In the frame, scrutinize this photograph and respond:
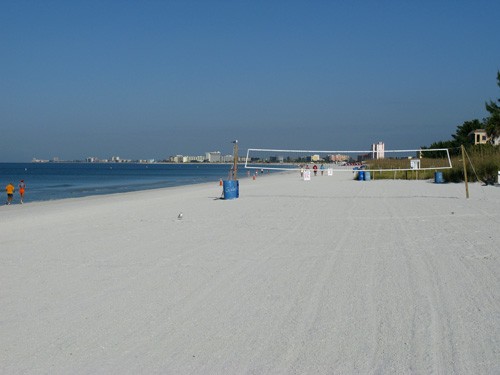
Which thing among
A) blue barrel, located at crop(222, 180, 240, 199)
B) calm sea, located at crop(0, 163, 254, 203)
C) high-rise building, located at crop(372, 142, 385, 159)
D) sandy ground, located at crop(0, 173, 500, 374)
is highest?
high-rise building, located at crop(372, 142, 385, 159)

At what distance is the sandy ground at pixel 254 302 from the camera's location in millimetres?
3502

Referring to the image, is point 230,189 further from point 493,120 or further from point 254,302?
point 493,120

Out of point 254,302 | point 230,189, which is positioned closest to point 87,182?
point 230,189

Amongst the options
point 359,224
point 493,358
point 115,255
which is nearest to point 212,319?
point 493,358

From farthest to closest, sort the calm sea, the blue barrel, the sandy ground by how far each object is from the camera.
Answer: the calm sea < the blue barrel < the sandy ground

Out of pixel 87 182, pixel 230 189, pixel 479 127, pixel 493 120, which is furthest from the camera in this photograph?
pixel 479 127

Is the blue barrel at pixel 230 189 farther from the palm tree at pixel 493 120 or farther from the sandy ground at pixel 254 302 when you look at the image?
the palm tree at pixel 493 120

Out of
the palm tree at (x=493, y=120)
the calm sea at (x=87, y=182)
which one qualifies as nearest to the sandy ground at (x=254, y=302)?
the calm sea at (x=87, y=182)

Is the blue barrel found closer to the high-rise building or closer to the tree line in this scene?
the high-rise building

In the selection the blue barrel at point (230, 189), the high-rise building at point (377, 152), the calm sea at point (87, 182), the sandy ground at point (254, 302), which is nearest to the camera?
the sandy ground at point (254, 302)

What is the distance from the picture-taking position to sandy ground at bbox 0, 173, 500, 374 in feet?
11.5

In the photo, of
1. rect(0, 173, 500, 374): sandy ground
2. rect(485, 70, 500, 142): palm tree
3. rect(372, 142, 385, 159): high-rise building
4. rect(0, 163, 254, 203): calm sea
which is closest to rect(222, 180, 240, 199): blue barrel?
rect(372, 142, 385, 159): high-rise building

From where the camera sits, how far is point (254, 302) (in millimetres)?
4867

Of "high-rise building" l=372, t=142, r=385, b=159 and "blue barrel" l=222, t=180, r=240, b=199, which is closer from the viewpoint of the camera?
"blue barrel" l=222, t=180, r=240, b=199
